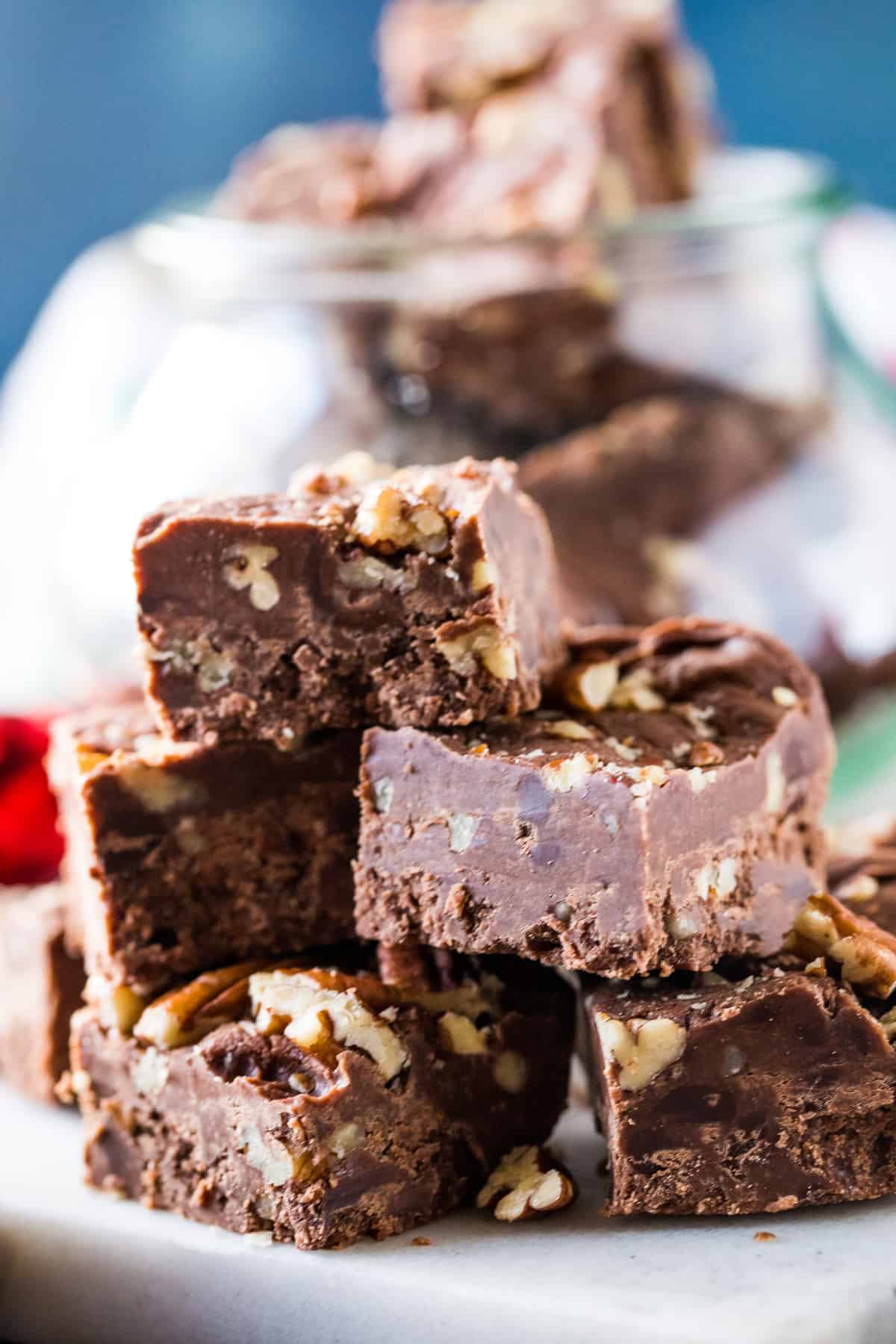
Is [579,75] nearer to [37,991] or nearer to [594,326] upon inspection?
[594,326]

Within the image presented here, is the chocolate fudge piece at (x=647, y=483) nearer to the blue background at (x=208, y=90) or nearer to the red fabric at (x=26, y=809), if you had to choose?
the red fabric at (x=26, y=809)

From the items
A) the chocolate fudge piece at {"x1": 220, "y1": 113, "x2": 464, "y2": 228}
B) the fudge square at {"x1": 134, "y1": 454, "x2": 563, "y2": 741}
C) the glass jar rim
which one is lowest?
the fudge square at {"x1": 134, "y1": 454, "x2": 563, "y2": 741}

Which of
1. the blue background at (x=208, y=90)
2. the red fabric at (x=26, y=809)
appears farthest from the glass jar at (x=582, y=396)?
the blue background at (x=208, y=90)

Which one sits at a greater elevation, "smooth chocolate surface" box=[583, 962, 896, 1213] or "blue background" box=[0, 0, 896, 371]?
"blue background" box=[0, 0, 896, 371]

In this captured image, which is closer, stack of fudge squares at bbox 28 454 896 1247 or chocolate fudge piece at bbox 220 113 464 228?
stack of fudge squares at bbox 28 454 896 1247

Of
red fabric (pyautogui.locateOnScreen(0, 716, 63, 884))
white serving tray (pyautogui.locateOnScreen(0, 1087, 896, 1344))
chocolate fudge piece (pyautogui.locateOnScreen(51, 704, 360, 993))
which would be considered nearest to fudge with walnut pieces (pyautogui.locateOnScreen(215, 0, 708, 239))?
red fabric (pyautogui.locateOnScreen(0, 716, 63, 884))

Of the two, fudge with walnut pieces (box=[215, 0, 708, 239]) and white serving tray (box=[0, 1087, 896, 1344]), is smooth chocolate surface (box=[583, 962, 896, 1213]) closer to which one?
white serving tray (box=[0, 1087, 896, 1344])
